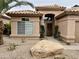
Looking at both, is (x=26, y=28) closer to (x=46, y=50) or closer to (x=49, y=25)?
(x=49, y=25)

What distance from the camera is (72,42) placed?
1950 cm

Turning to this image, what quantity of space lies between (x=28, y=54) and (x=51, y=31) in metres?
21.6

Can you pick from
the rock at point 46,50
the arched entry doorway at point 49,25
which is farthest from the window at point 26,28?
the rock at point 46,50

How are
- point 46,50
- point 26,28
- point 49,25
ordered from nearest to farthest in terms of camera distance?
point 46,50 → point 26,28 → point 49,25

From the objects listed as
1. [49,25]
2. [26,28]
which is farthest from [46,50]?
[49,25]

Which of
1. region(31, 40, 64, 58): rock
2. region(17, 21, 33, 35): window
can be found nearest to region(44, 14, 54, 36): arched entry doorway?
region(17, 21, 33, 35): window

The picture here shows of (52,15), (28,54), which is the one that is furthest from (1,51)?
(52,15)

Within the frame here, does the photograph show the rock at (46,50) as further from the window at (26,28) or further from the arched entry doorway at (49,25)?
the arched entry doorway at (49,25)

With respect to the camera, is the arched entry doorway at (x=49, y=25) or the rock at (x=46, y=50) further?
the arched entry doorway at (x=49, y=25)

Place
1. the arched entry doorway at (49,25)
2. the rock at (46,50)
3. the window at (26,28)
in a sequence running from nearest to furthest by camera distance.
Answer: the rock at (46,50)
the window at (26,28)
the arched entry doorway at (49,25)

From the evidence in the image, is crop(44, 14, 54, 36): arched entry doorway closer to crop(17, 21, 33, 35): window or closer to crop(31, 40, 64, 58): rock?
crop(17, 21, 33, 35): window

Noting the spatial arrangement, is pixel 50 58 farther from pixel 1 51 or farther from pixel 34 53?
pixel 1 51

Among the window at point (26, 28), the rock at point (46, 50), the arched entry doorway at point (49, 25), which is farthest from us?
the arched entry doorway at point (49, 25)

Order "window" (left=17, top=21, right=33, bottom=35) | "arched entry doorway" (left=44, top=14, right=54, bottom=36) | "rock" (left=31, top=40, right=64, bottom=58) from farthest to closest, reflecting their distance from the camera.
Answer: "arched entry doorway" (left=44, top=14, right=54, bottom=36), "window" (left=17, top=21, right=33, bottom=35), "rock" (left=31, top=40, right=64, bottom=58)
